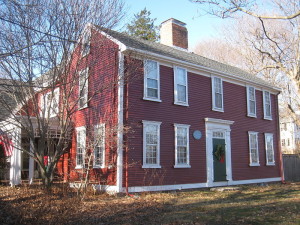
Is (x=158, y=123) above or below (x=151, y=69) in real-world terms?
below

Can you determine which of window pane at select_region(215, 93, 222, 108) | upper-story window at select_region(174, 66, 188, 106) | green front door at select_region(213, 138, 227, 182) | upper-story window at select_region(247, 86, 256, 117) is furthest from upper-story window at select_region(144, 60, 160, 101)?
upper-story window at select_region(247, 86, 256, 117)

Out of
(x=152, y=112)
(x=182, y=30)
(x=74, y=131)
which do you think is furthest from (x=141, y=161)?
(x=182, y=30)

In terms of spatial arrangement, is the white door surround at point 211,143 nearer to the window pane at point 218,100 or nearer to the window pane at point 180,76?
the window pane at point 218,100

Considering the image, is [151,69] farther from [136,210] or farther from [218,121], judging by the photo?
[136,210]

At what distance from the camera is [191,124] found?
15.2 meters

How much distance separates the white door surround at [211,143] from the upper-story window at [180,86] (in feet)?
5.69

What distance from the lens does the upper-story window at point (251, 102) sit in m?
18.7

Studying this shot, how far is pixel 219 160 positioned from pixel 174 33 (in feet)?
27.7

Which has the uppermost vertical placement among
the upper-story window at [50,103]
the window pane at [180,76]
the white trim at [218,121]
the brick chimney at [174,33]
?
the brick chimney at [174,33]

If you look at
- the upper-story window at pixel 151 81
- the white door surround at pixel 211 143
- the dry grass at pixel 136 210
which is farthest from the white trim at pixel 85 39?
the white door surround at pixel 211 143

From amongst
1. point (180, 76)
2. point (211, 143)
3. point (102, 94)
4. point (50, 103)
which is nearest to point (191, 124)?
point (211, 143)

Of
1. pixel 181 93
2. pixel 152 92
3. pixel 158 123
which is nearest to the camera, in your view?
pixel 158 123

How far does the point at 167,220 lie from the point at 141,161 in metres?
5.12

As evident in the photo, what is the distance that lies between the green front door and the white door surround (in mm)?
254
